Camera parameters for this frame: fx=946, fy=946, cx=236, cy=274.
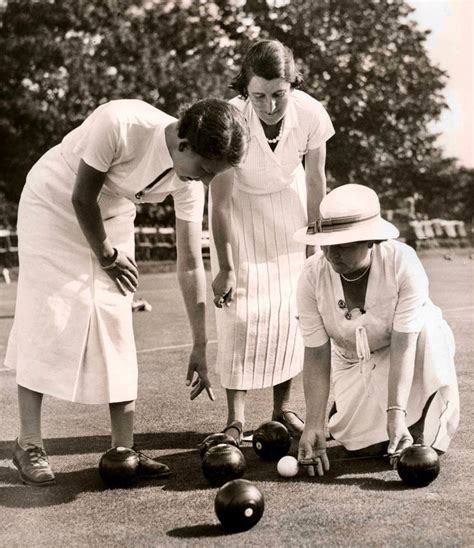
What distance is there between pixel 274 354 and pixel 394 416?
45.5 inches

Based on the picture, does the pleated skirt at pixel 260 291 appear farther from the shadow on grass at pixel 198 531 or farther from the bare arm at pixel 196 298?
the shadow on grass at pixel 198 531

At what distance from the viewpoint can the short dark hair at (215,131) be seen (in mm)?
3879

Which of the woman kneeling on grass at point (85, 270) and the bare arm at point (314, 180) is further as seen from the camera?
the bare arm at point (314, 180)

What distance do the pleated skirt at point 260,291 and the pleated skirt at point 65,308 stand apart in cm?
92

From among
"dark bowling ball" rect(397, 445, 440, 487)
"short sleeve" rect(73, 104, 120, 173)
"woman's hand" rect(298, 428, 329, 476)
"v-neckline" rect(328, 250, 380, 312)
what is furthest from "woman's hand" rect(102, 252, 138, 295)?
"dark bowling ball" rect(397, 445, 440, 487)

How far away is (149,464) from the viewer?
14.4ft

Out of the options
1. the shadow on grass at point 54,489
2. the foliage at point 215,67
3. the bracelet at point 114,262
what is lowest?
the shadow on grass at point 54,489

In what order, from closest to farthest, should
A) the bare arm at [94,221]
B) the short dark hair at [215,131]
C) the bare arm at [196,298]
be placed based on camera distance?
the short dark hair at [215,131] → the bare arm at [94,221] → the bare arm at [196,298]

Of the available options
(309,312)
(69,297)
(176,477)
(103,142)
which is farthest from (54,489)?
(103,142)

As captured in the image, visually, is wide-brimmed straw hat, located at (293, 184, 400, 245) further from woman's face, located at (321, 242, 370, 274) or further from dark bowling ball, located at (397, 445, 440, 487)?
dark bowling ball, located at (397, 445, 440, 487)

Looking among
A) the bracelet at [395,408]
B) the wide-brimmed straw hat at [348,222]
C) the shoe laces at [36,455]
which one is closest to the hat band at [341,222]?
the wide-brimmed straw hat at [348,222]

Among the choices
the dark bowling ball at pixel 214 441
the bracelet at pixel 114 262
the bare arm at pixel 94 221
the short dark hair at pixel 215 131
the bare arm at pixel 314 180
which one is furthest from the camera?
the bare arm at pixel 314 180

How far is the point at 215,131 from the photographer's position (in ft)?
A: 12.7

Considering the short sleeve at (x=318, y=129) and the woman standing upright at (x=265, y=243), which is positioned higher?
the short sleeve at (x=318, y=129)
